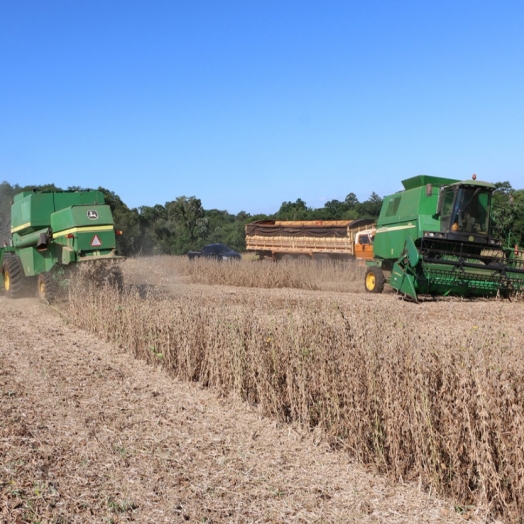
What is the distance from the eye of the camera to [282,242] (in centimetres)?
2700

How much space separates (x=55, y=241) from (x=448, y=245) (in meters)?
7.66

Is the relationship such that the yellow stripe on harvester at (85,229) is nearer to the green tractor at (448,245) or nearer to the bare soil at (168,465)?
the bare soil at (168,465)

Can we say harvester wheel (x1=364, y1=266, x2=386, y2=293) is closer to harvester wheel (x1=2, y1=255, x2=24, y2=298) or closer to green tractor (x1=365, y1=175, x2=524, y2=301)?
green tractor (x1=365, y1=175, x2=524, y2=301)

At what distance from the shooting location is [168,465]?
4.07 meters

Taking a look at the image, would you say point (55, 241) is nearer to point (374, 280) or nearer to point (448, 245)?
point (374, 280)

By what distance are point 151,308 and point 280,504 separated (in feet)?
14.4

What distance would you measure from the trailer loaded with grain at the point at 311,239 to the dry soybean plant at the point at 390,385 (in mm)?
14183

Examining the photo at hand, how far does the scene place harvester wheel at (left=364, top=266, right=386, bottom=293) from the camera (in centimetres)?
1401

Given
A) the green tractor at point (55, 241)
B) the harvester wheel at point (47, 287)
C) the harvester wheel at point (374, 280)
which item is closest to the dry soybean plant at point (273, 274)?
the harvester wheel at point (374, 280)

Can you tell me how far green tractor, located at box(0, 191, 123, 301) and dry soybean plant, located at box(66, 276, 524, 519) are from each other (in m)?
5.30

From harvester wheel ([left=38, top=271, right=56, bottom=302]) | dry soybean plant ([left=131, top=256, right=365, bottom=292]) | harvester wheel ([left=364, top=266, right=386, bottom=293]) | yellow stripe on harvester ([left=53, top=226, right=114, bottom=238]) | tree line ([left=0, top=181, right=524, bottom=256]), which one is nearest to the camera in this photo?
yellow stripe on harvester ([left=53, top=226, right=114, bottom=238])

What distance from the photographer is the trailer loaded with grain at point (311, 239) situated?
2286cm

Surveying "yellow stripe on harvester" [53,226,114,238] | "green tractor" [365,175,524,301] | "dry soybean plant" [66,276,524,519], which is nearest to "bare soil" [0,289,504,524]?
"dry soybean plant" [66,276,524,519]

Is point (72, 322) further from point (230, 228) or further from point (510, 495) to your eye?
point (230, 228)
